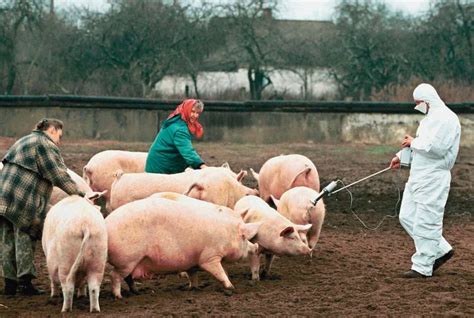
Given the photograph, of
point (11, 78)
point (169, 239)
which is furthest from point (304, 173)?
point (11, 78)

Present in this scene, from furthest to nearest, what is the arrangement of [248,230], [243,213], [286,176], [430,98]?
[286,176]
[243,213]
[430,98]
[248,230]

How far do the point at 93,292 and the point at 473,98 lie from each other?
23.0 metres

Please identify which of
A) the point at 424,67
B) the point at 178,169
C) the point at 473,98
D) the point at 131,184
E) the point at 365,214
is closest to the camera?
the point at 131,184

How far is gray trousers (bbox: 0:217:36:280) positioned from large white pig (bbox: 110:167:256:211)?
2.04 m

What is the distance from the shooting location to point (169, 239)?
32.7 ft

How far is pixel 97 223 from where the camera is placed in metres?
9.16

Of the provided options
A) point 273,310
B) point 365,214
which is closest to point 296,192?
point 273,310

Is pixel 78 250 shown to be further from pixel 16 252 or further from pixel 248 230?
pixel 248 230

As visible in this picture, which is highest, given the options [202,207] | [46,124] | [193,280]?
[46,124]

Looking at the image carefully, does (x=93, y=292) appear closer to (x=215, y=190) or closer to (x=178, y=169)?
(x=215, y=190)

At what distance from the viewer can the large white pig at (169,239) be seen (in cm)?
973

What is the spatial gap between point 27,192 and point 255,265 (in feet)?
8.26

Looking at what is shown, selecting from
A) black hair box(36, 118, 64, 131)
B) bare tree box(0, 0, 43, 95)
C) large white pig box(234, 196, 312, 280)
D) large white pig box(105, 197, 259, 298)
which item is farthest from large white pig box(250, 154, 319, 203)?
bare tree box(0, 0, 43, 95)

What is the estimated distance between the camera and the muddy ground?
30.7 feet
